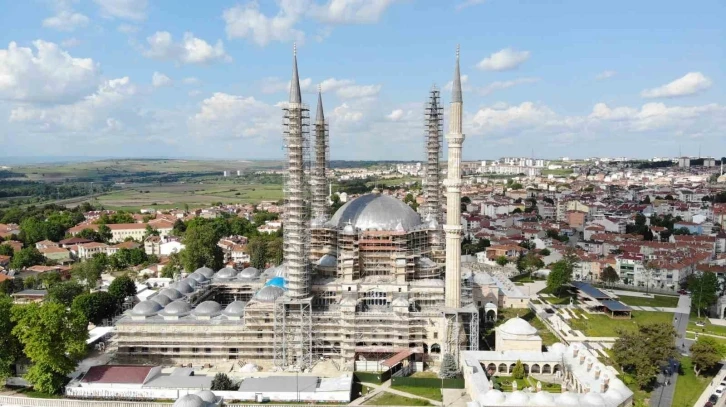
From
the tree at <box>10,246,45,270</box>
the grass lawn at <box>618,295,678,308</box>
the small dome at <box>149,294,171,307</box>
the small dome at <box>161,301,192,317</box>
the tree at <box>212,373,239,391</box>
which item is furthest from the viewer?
the tree at <box>10,246,45,270</box>

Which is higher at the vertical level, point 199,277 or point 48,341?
point 199,277

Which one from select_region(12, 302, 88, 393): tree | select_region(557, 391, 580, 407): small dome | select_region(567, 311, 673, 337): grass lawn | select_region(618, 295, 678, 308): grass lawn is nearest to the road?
select_region(567, 311, 673, 337): grass lawn

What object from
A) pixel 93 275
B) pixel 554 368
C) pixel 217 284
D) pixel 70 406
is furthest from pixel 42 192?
pixel 554 368

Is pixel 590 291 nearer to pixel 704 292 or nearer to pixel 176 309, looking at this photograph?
pixel 704 292

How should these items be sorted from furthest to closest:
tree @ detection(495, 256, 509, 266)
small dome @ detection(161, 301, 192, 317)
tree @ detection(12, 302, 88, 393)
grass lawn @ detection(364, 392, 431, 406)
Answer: tree @ detection(495, 256, 509, 266) < small dome @ detection(161, 301, 192, 317) < tree @ detection(12, 302, 88, 393) < grass lawn @ detection(364, 392, 431, 406)

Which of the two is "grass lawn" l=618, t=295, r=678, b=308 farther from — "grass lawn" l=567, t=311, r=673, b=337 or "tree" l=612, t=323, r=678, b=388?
"tree" l=612, t=323, r=678, b=388

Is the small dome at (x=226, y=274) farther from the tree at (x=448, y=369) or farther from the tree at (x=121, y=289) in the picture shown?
the tree at (x=448, y=369)

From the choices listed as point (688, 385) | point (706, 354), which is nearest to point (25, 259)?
point (688, 385)
